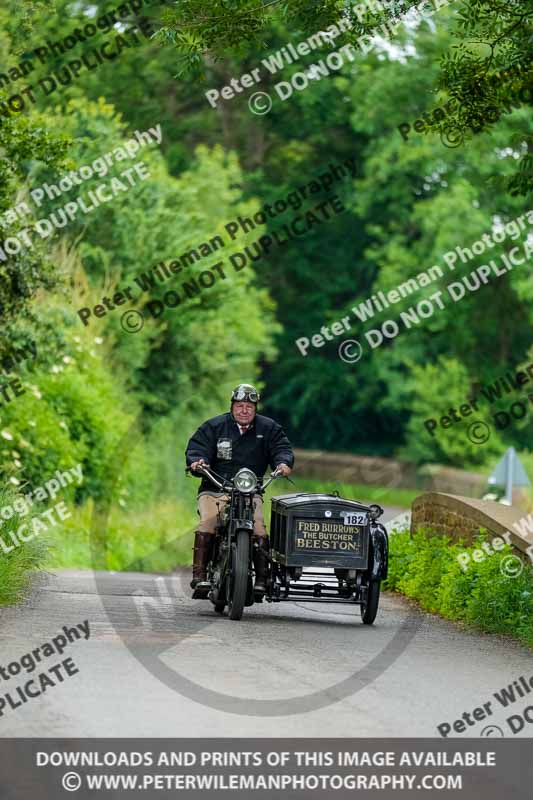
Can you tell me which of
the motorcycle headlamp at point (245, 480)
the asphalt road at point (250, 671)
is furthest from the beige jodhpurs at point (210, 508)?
the asphalt road at point (250, 671)

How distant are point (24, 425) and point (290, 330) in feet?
114

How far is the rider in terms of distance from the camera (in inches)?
540

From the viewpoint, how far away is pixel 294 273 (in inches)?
2287

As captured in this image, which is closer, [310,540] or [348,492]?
[310,540]

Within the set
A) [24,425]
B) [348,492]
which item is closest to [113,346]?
[24,425]

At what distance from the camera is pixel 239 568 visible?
12.9 m

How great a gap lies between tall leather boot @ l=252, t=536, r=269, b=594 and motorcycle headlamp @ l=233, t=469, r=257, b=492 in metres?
0.49

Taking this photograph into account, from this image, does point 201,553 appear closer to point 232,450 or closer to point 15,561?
point 232,450

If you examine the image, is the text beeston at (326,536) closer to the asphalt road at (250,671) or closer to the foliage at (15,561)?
the asphalt road at (250,671)

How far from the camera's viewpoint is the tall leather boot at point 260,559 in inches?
527

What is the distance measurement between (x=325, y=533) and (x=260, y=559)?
0.63 m

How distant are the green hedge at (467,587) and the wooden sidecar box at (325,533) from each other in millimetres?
1334
